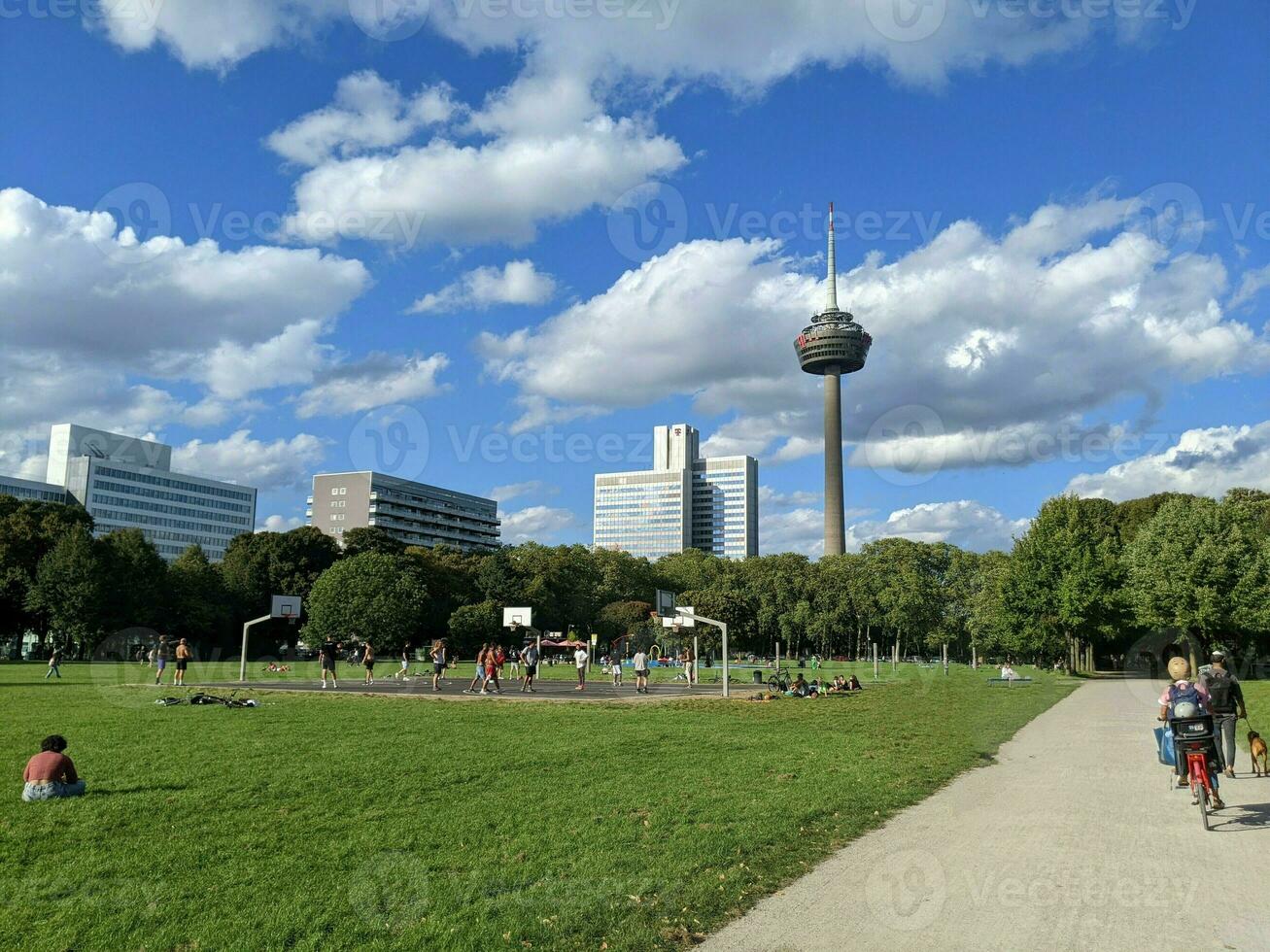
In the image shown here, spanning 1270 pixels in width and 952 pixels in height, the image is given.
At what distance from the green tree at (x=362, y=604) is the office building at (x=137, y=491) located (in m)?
75.0

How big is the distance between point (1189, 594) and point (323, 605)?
61.9 metres

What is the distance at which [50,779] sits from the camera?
37.7ft

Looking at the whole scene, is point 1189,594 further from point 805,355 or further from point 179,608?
point 805,355

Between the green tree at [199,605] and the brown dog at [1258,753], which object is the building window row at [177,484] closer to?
the green tree at [199,605]

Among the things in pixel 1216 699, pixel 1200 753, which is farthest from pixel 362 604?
pixel 1200 753

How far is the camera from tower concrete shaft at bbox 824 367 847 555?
158 m

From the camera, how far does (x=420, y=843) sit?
31.3 feet

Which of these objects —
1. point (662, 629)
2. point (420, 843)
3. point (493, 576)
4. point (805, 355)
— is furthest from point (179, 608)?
point (805, 355)

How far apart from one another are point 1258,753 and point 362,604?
70268 mm

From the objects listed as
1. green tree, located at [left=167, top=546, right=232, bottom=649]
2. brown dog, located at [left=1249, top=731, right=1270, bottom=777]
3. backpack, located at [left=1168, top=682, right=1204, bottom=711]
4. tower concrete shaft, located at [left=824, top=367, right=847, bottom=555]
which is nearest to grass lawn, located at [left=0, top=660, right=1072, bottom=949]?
backpack, located at [left=1168, top=682, right=1204, bottom=711]

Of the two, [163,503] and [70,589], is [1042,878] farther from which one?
[163,503]

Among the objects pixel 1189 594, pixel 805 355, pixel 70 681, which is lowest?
pixel 70 681

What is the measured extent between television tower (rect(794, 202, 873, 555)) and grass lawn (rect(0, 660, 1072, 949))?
142 metres

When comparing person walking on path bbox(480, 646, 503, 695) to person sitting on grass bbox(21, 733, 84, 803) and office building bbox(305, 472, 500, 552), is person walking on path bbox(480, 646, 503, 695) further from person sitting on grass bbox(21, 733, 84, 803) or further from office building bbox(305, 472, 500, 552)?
office building bbox(305, 472, 500, 552)
